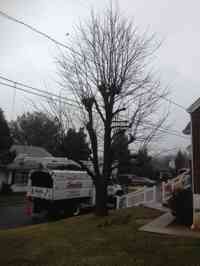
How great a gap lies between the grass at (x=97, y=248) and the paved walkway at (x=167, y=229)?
1.59 feet

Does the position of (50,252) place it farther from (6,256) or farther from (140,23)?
(140,23)

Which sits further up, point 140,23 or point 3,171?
point 140,23

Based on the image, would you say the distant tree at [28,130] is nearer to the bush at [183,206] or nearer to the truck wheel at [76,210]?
the truck wheel at [76,210]

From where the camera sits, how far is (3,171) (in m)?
25.6

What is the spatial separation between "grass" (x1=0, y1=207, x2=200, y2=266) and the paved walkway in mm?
484

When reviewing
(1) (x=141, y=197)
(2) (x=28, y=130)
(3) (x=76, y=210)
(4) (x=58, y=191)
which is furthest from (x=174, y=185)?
(2) (x=28, y=130)

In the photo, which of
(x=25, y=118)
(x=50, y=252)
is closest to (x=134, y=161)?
(x=50, y=252)

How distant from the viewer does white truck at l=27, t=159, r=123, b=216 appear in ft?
46.8

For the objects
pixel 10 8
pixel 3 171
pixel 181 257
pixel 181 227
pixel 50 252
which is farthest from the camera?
pixel 3 171

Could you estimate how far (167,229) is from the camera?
857cm

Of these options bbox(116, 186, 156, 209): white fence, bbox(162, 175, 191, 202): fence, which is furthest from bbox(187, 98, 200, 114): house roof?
bbox(116, 186, 156, 209): white fence

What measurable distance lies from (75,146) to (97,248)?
5.40 m

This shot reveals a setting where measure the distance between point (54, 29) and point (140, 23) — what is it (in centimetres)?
369

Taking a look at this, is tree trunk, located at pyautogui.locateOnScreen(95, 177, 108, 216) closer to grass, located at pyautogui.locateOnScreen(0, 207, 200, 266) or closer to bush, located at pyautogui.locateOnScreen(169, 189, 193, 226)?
grass, located at pyautogui.locateOnScreen(0, 207, 200, 266)
